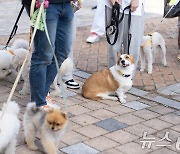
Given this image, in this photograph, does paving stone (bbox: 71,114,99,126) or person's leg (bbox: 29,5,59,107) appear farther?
paving stone (bbox: 71,114,99,126)

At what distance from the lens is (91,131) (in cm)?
379

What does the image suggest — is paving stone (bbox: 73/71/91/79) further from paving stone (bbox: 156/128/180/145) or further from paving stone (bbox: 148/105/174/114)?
paving stone (bbox: 156/128/180/145)

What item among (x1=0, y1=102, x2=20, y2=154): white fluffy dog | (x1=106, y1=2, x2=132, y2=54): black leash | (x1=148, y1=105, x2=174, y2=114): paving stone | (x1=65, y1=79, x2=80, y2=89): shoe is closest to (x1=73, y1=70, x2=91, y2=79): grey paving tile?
(x1=65, y1=79, x2=80, y2=89): shoe

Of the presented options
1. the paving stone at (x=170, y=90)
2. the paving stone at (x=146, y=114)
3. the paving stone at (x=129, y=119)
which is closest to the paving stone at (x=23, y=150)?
the paving stone at (x=129, y=119)

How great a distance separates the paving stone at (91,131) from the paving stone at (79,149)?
236 millimetres

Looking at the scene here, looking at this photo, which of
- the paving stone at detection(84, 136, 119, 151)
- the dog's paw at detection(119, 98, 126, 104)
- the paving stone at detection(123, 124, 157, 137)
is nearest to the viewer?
the paving stone at detection(84, 136, 119, 151)

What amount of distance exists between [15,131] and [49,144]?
0.35 m

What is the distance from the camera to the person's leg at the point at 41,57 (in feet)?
11.5

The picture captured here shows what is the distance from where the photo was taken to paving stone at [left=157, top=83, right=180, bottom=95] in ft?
16.3

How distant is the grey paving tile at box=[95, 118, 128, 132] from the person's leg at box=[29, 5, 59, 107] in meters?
0.65

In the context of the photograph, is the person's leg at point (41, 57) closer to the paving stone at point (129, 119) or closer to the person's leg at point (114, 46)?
the paving stone at point (129, 119)

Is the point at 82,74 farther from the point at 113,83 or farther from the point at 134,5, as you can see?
the point at 134,5

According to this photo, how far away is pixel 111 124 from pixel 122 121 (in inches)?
6.0

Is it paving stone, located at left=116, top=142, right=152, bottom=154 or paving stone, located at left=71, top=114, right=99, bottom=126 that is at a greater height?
paving stone, located at left=71, top=114, right=99, bottom=126
